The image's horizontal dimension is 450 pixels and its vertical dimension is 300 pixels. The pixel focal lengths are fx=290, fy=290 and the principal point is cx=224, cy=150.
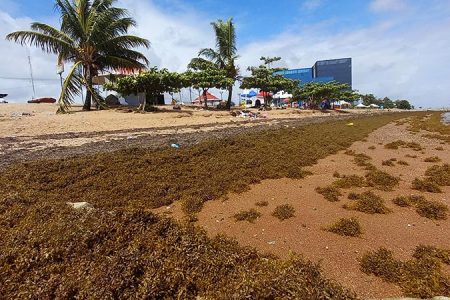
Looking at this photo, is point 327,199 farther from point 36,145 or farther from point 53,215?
point 36,145

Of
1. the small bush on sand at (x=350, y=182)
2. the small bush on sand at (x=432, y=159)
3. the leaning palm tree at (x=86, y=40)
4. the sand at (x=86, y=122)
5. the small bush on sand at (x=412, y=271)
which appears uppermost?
the leaning palm tree at (x=86, y=40)

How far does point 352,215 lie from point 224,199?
2572 mm

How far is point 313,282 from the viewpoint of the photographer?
2684mm

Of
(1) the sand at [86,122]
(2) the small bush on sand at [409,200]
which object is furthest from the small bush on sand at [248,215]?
(1) the sand at [86,122]

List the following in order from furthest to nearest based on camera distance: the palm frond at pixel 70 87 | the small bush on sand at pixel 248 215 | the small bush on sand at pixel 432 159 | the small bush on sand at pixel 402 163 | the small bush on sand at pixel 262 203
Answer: the palm frond at pixel 70 87 < the small bush on sand at pixel 432 159 < the small bush on sand at pixel 402 163 < the small bush on sand at pixel 262 203 < the small bush on sand at pixel 248 215

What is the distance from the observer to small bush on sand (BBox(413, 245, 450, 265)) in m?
3.83

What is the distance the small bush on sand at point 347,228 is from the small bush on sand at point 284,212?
2.54ft

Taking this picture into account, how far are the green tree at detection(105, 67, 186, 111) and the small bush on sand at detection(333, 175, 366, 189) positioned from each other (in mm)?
19925

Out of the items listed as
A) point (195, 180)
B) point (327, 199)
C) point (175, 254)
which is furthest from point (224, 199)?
point (175, 254)

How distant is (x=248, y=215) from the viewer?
214 inches

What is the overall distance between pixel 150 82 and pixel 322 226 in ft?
71.9

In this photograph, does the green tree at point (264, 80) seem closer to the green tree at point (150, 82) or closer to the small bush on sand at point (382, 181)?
the green tree at point (150, 82)

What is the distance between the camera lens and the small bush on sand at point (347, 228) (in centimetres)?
464

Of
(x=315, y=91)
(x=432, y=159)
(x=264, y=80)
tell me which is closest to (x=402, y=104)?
(x=315, y=91)
